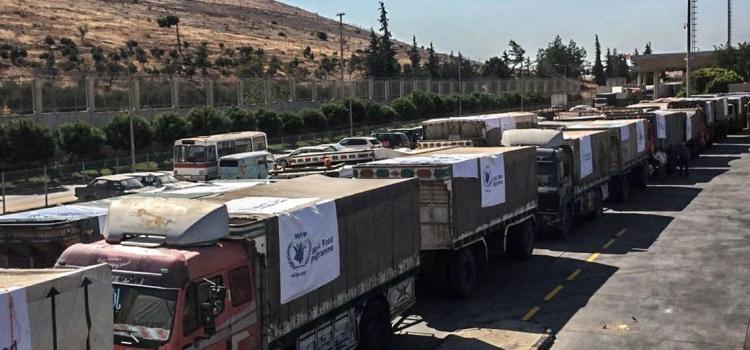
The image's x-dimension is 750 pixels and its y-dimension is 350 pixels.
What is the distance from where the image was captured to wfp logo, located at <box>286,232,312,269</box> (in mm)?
11391

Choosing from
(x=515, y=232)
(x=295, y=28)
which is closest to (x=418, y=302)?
(x=515, y=232)

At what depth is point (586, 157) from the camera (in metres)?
27.1

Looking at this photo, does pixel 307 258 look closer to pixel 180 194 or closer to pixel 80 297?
pixel 80 297

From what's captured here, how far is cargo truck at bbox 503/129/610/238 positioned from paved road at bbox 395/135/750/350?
2.14ft

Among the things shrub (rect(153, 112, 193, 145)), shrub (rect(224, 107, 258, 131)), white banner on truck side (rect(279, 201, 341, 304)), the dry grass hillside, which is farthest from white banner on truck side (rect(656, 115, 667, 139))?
the dry grass hillside

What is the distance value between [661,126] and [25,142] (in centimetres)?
3344

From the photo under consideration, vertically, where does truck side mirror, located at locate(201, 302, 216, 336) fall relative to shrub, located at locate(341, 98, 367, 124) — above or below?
below

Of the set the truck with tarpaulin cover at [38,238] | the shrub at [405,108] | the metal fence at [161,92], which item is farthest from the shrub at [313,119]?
the truck with tarpaulin cover at [38,238]

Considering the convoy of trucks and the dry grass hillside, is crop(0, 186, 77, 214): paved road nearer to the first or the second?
the convoy of trucks

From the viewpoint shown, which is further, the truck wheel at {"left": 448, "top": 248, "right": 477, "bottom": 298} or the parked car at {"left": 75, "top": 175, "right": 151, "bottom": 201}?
the parked car at {"left": 75, "top": 175, "right": 151, "bottom": 201}

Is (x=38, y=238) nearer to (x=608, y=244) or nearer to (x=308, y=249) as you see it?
(x=308, y=249)

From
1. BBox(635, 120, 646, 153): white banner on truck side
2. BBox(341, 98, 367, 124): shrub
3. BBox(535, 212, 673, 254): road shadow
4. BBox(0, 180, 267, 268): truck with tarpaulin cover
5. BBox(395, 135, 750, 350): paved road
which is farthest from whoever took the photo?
BBox(341, 98, 367, 124): shrub

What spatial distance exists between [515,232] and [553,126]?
1453 centimetres

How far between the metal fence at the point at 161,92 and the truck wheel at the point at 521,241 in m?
31.5
